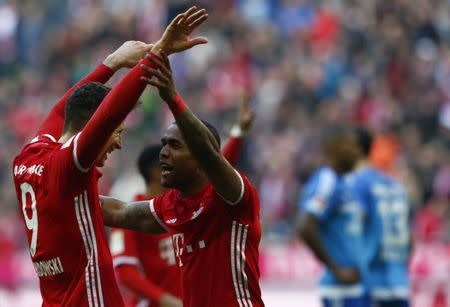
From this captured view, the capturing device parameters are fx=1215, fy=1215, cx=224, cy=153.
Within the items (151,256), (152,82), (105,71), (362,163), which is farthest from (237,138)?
(152,82)

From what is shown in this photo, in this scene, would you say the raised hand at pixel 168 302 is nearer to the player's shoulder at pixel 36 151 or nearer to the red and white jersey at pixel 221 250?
the red and white jersey at pixel 221 250

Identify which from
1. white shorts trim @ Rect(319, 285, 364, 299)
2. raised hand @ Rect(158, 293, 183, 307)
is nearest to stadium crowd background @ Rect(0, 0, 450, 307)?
white shorts trim @ Rect(319, 285, 364, 299)

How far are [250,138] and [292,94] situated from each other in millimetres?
1105

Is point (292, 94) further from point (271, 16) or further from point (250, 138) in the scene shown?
point (271, 16)

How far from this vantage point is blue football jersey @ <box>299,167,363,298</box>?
33.8 ft

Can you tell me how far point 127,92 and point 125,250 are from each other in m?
2.92

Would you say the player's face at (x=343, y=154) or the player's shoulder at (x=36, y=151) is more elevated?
the player's shoulder at (x=36, y=151)

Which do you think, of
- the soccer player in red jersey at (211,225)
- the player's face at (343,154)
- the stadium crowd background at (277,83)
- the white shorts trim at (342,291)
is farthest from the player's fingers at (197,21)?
the stadium crowd background at (277,83)

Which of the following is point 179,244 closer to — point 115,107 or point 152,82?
point 115,107

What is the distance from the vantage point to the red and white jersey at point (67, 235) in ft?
20.5

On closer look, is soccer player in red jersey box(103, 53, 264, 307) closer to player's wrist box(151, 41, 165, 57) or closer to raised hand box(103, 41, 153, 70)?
raised hand box(103, 41, 153, 70)

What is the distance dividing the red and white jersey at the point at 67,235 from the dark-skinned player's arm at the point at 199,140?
0.54 m

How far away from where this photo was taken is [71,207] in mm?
6266

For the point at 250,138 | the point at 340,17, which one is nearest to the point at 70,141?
the point at 250,138
